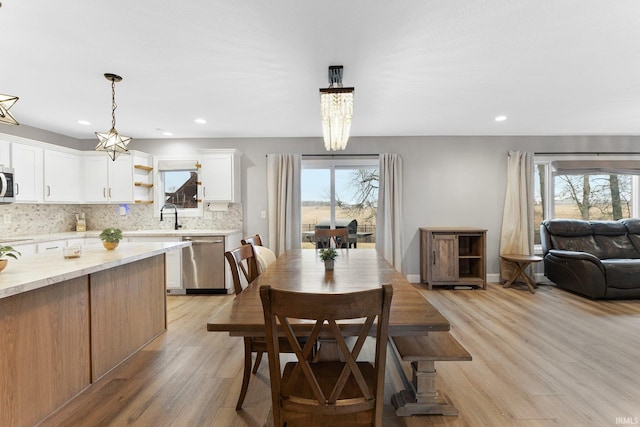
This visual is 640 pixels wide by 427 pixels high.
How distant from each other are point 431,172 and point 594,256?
239 centimetres

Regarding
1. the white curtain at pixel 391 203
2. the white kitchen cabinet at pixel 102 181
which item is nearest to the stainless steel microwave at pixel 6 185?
the white kitchen cabinet at pixel 102 181

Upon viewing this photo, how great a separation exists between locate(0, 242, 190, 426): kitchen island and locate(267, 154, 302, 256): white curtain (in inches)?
83.5

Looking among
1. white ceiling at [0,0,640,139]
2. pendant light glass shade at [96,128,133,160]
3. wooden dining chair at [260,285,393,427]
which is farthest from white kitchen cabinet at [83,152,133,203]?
wooden dining chair at [260,285,393,427]

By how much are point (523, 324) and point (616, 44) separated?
255 centimetres

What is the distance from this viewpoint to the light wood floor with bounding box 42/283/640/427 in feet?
5.90

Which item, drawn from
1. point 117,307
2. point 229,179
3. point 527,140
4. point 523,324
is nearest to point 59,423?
point 117,307

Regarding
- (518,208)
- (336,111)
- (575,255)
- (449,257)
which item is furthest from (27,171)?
(575,255)

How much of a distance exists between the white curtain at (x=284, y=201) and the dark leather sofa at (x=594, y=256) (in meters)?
3.80

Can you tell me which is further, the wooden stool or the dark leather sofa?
the wooden stool

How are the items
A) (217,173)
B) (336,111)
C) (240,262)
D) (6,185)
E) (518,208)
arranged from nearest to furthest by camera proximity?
(240,262)
(336,111)
(6,185)
(217,173)
(518,208)

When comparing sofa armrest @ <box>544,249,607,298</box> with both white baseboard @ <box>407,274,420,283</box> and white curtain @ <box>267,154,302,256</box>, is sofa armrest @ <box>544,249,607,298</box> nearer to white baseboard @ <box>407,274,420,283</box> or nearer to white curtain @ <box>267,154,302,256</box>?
white baseboard @ <box>407,274,420,283</box>

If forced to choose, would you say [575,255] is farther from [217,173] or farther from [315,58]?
[217,173]

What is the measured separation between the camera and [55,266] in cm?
192

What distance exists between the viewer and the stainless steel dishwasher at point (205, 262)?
4340 mm
